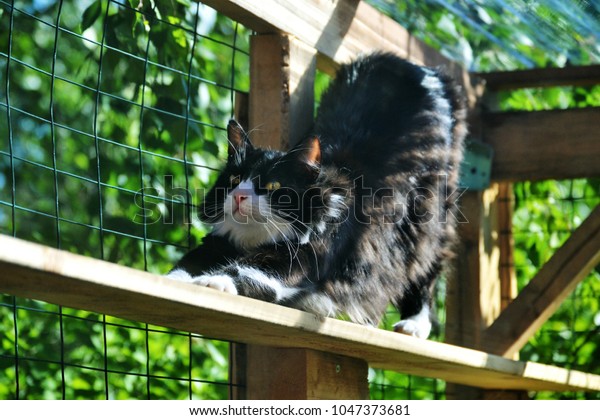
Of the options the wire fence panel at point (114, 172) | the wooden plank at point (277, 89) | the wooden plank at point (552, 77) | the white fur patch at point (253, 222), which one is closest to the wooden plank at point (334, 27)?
the wooden plank at point (277, 89)

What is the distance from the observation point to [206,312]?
1.75 metres

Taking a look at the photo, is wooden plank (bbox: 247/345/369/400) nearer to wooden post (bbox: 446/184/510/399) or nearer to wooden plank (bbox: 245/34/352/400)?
wooden plank (bbox: 245/34/352/400)

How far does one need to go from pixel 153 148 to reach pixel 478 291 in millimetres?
1338

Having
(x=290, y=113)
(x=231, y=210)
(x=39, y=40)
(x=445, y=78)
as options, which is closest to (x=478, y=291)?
(x=445, y=78)

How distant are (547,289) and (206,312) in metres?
1.82

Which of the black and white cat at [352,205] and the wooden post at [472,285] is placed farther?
the wooden post at [472,285]

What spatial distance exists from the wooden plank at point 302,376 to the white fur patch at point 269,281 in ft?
0.63

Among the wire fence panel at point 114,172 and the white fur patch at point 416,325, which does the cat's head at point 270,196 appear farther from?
the wire fence panel at point 114,172

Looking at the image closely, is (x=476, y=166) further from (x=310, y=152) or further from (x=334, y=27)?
(x=310, y=152)

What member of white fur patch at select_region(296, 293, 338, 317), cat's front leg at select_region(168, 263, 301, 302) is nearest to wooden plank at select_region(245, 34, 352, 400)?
white fur patch at select_region(296, 293, 338, 317)

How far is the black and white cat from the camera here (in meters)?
2.29

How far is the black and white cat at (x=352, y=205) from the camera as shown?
2.29 m
